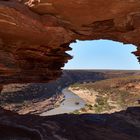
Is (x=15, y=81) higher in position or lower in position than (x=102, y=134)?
higher

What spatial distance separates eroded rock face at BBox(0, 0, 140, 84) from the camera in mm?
19547

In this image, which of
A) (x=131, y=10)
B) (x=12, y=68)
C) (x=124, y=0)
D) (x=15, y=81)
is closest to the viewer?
(x=124, y=0)

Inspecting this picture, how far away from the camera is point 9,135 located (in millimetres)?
21938

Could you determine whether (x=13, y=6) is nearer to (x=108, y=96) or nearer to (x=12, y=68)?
(x=12, y=68)

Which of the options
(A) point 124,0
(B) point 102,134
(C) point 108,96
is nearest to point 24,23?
(A) point 124,0

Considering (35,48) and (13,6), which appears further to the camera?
(35,48)

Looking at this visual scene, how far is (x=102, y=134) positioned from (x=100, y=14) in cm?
773

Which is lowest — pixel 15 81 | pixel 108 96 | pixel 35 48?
pixel 108 96

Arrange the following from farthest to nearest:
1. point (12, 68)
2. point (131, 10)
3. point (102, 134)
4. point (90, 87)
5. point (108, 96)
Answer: point (90, 87)
point (108, 96)
point (12, 68)
point (102, 134)
point (131, 10)

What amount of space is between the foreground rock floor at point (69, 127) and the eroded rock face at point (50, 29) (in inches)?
151

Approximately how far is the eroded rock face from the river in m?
44.9

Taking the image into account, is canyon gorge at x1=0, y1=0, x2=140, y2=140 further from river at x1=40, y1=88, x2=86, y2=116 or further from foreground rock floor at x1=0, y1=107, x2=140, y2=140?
river at x1=40, y1=88, x2=86, y2=116

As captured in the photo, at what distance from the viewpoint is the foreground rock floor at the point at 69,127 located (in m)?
22.2

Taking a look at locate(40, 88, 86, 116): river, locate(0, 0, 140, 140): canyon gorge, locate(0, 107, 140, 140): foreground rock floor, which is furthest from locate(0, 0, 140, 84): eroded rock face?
locate(40, 88, 86, 116): river
